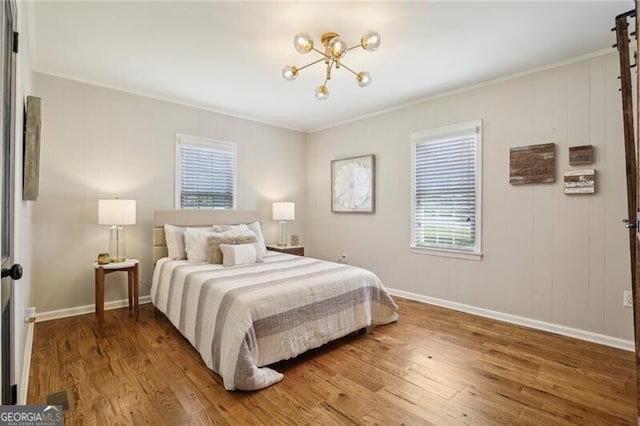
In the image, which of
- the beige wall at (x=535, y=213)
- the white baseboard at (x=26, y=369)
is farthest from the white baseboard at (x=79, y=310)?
the beige wall at (x=535, y=213)

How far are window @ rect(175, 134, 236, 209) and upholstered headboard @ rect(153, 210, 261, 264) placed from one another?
11.3 inches

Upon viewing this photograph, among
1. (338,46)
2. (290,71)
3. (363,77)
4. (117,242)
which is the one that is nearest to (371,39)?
(338,46)

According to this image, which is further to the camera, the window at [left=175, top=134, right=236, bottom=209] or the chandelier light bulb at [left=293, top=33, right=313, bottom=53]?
the window at [left=175, top=134, right=236, bottom=209]

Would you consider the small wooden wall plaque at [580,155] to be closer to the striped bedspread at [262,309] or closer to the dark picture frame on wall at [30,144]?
the striped bedspread at [262,309]

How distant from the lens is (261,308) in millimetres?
2242

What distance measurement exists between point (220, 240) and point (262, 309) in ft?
4.85

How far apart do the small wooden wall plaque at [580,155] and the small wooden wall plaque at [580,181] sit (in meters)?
0.08

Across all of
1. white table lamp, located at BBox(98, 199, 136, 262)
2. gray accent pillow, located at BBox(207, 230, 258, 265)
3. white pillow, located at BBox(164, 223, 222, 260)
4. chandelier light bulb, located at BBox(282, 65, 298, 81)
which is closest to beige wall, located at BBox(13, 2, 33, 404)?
white table lamp, located at BBox(98, 199, 136, 262)

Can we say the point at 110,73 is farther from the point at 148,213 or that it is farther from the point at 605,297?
the point at 605,297

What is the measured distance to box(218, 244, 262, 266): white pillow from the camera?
3277 mm

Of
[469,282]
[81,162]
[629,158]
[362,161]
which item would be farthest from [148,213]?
[629,158]

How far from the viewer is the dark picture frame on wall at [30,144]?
2108 mm

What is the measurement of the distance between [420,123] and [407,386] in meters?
3.12

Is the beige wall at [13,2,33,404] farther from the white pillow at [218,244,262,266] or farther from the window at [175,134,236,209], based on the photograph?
the window at [175,134,236,209]
